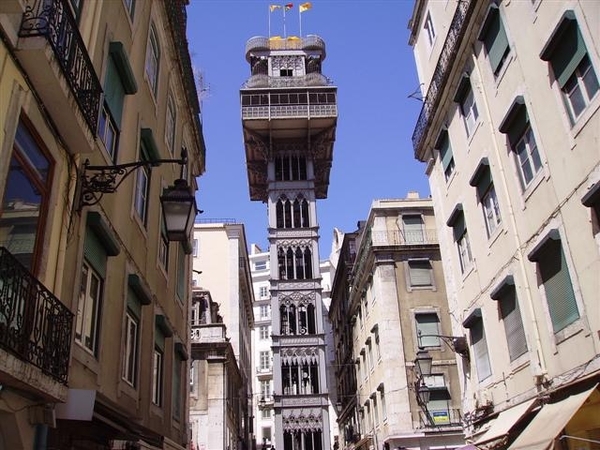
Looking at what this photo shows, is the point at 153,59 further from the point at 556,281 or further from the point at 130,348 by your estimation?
the point at 556,281

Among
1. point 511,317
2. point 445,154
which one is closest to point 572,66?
point 511,317

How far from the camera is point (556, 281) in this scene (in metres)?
10.9

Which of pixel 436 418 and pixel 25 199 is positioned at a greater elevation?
pixel 25 199

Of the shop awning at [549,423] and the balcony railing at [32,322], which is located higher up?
the balcony railing at [32,322]

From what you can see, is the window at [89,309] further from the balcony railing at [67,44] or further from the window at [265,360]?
the window at [265,360]

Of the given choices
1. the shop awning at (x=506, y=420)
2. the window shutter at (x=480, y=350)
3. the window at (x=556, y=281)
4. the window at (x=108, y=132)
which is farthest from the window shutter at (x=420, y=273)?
the window at (x=108, y=132)

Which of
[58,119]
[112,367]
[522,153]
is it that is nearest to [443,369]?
[522,153]

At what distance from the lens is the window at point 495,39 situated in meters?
13.0

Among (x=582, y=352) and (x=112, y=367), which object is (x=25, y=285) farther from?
(x=582, y=352)

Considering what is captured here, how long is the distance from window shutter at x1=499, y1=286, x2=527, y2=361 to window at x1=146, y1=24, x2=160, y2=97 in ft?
30.8

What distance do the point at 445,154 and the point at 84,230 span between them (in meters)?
12.5

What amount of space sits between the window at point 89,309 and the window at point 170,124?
6401 millimetres

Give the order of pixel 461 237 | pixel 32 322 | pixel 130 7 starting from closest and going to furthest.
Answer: pixel 32 322 < pixel 130 7 < pixel 461 237

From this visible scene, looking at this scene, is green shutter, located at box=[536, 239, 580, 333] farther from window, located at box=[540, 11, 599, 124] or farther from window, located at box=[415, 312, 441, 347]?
window, located at box=[415, 312, 441, 347]
